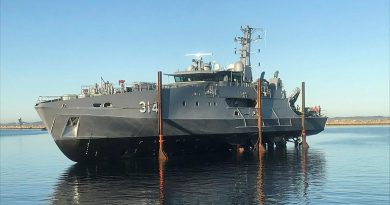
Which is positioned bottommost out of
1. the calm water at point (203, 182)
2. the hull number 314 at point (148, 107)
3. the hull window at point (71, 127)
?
the calm water at point (203, 182)

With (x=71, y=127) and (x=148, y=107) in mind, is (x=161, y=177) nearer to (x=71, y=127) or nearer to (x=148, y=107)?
(x=148, y=107)

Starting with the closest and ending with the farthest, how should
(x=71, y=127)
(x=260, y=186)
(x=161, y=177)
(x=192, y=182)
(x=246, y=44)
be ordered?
(x=260, y=186)
(x=192, y=182)
(x=161, y=177)
(x=71, y=127)
(x=246, y=44)

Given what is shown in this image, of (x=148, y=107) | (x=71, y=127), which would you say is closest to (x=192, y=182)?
(x=148, y=107)

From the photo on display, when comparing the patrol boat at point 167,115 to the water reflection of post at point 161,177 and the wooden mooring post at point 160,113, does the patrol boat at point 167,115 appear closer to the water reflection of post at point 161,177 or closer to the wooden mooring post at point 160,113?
the wooden mooring post at point 160,113

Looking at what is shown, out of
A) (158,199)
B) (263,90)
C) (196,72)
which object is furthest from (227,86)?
(158,199)

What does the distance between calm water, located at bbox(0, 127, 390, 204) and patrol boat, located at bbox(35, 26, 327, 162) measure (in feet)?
6.31

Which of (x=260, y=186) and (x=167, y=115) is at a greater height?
(x=167, y=115)

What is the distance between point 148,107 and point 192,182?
12.2m

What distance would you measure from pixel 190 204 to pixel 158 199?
2.00 metres

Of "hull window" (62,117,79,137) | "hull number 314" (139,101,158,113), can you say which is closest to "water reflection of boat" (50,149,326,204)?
"hull window" (62,117,79,137)

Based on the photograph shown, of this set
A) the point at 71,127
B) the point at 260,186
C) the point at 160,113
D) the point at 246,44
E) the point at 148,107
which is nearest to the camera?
the point at 260,186

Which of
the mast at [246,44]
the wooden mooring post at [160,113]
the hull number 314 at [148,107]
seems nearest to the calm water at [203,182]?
the wooden mooring post at [160,113]

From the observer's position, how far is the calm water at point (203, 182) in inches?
890

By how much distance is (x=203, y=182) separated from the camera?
1085 inches
